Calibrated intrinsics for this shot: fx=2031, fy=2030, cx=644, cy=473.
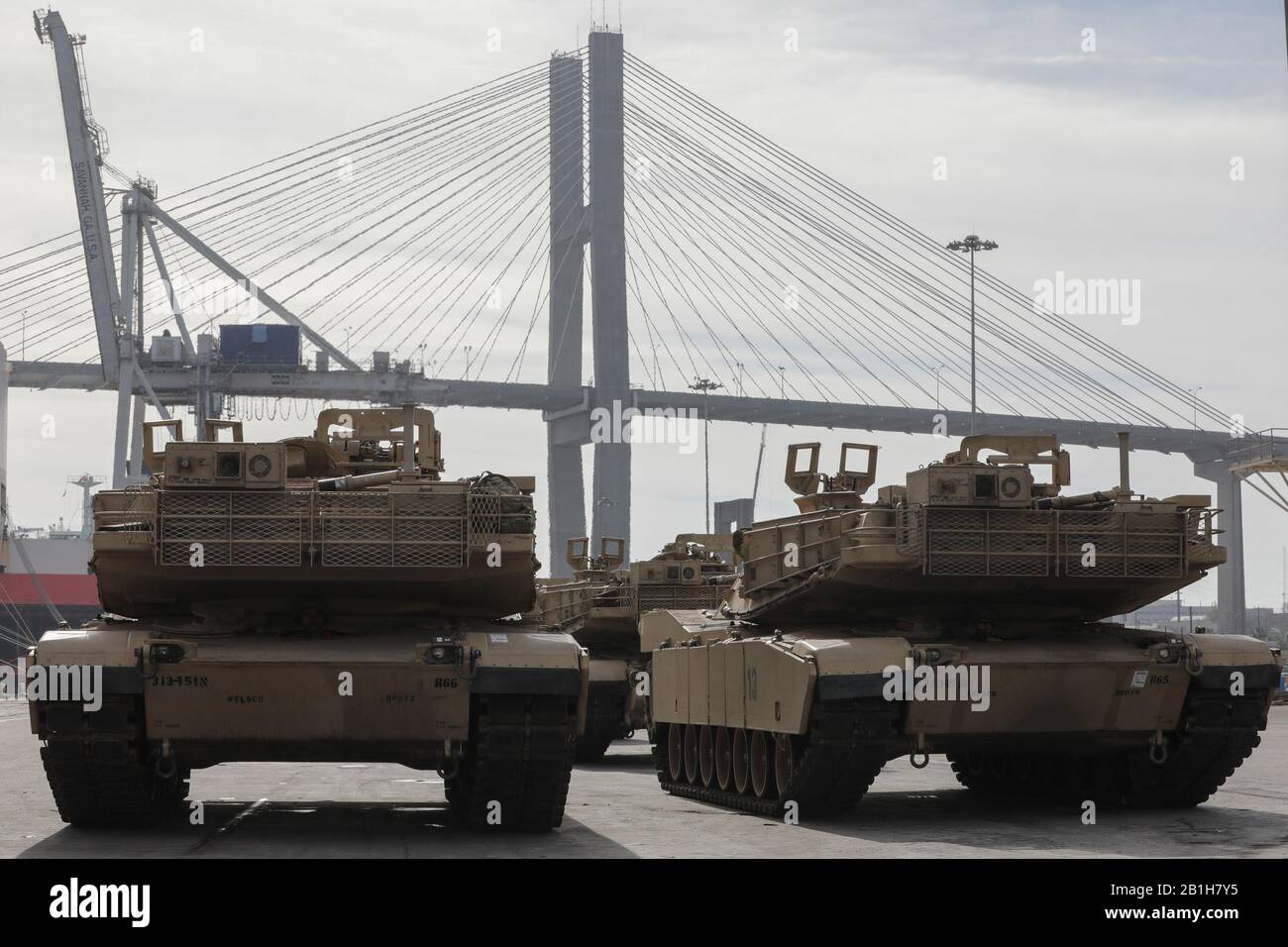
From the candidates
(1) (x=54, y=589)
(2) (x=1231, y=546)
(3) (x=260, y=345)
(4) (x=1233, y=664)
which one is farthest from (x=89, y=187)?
(4) (x=1233, y=664)

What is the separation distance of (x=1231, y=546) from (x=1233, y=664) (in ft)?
275

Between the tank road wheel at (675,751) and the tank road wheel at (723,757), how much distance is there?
162 centimetres

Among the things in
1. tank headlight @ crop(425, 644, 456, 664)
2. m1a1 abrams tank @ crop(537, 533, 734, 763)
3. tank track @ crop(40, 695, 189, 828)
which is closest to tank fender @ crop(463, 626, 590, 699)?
tank headlight @ crop(425, 644, 456, 664)

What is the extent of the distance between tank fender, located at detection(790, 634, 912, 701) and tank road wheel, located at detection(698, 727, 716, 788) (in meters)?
4.61

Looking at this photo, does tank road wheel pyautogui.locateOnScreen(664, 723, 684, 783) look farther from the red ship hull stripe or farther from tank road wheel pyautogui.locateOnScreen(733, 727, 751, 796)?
the red ship hull stripe

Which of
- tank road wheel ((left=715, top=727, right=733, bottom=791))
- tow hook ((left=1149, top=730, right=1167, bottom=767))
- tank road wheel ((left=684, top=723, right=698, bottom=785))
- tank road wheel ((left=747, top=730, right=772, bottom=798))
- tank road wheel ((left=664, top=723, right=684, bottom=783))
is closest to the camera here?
tow hook ((left=1149, top=730, right=1167, bottom=767))

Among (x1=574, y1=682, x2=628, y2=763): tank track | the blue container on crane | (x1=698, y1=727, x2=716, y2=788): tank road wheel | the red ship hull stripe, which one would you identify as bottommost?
the red ship hull stripe

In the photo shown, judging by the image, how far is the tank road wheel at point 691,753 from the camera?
22672 millimetres

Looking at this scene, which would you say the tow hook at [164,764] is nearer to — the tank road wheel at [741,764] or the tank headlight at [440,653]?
the tank headlight at [440,653]

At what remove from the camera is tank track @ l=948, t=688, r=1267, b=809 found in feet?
60.2

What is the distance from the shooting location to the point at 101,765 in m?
15.9

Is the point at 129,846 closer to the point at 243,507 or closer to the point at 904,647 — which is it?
the point at 243,507

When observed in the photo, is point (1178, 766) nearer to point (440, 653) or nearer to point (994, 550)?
point (994, 550)

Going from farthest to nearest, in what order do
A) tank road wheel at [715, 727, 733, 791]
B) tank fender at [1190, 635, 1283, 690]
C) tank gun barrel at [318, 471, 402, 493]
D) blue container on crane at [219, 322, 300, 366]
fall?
blue container on crane at [219, 322, 300, 366]
tank road wheel at [715, 727, 733, 791]
tank fender at [1190, 635, 1283, 690]
tank gun barrel at [318, 471, 402, 493]
